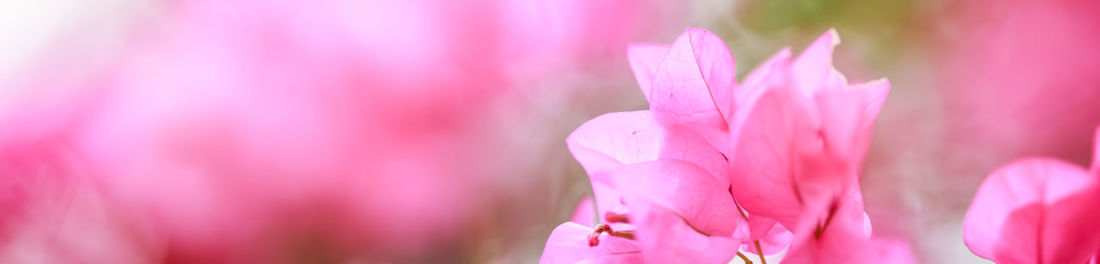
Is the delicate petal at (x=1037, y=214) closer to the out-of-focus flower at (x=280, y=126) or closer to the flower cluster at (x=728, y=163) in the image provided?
the flower cluster at (x=728, y=163)

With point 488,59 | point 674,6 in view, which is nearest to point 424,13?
point 488,59

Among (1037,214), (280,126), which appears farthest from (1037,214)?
(280,126)

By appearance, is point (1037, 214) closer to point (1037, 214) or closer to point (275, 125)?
point (1037, 214)

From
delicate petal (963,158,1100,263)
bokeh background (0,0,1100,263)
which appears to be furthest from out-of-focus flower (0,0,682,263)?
delicate petal (963,158,1100,263)

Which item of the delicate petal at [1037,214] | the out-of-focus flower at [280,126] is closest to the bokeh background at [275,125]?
the out-of-focus flower at [280,126]

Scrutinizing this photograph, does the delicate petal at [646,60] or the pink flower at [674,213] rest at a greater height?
the delicate petal at [646,60]
